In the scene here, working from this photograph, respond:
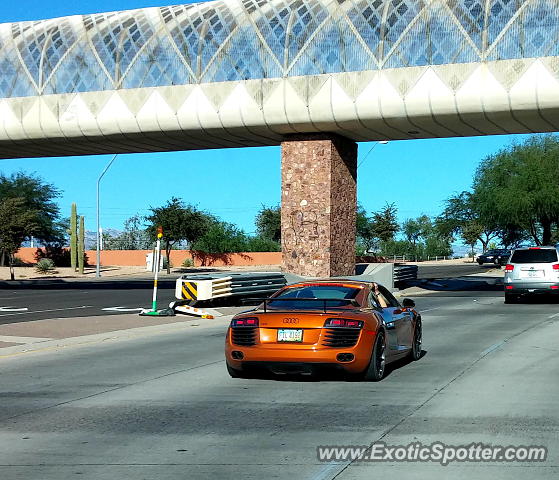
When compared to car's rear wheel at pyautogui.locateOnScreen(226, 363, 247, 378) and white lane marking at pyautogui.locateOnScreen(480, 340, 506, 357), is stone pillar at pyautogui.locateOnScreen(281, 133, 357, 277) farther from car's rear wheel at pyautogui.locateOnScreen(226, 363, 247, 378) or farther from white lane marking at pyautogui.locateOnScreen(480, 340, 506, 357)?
car's rear wheel at pyautogui.locateOnScreen(226, 363, 247, 378)

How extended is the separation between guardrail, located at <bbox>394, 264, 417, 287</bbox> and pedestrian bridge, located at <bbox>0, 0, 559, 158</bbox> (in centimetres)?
934

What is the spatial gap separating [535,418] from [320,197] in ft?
82.4

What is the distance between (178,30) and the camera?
34.8 meters

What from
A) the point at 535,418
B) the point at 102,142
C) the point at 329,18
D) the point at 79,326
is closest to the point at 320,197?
the point at 329,18

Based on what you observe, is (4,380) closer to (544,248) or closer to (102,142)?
(544,248)

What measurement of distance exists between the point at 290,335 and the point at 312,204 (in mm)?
23095

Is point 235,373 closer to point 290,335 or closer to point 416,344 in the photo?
point 290,335

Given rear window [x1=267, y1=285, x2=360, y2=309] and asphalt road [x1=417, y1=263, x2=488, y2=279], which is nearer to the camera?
rear window [x1=267, y1=285, x2=360, y2=309]

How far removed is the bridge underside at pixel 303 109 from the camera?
30156 millimetres

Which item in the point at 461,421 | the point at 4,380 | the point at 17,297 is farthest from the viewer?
the point at 17,297

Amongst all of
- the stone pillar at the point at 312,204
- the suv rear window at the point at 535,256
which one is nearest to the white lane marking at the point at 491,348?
A: the suv rear window at the point at 535,256

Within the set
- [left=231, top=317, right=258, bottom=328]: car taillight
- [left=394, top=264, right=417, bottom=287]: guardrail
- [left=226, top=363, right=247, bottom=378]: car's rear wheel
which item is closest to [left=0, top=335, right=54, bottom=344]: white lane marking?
[left=226, top=363, right=247, bottom=378]: car's rear wheel

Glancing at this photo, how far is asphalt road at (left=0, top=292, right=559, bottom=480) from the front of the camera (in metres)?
6.89

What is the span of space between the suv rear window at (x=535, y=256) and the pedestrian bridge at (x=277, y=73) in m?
4.75
